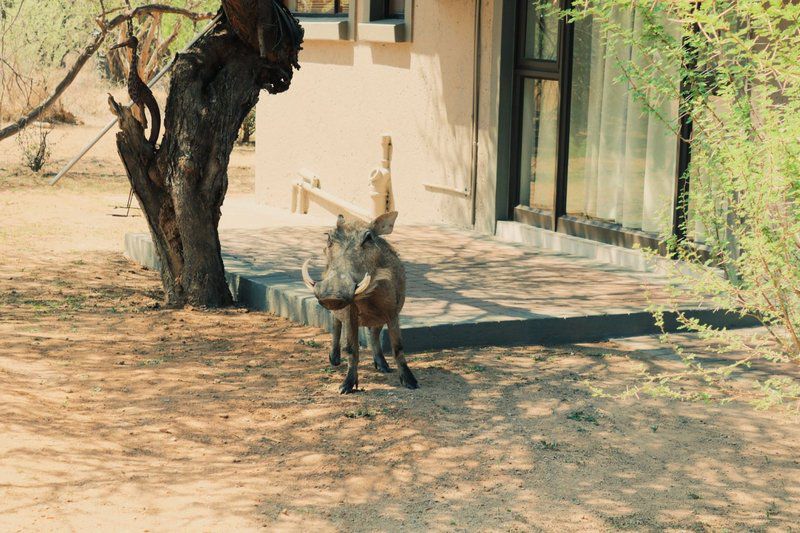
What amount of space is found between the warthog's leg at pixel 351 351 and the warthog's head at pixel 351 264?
0.38 m

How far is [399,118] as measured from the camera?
14.8 meters

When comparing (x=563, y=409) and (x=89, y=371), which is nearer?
(x=563, y=409)

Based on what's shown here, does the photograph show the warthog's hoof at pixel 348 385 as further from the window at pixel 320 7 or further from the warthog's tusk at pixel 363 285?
the window at pixel 320 7

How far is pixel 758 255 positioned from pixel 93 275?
8.42 meters

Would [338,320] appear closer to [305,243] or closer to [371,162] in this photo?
[305,243]

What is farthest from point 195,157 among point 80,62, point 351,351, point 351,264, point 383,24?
point 383,24

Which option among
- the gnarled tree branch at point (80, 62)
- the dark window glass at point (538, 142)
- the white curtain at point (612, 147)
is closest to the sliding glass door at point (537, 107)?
the dark window glass at point (538, 142)

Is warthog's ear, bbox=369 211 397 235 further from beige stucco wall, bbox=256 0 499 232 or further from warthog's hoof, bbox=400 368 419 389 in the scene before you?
beige stucco wall, bbox=256 0 499 232

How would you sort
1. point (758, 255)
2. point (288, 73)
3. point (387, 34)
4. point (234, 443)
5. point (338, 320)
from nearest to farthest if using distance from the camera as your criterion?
point (758, 255)
point (234, 443)
point (338, 320)
point (288, 73)
point (387, 34)

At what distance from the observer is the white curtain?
10914 millimetres

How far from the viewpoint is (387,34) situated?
14.6 meters

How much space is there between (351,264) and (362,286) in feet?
0.89

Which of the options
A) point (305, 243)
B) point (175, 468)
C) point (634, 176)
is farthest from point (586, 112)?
point (175, 468)

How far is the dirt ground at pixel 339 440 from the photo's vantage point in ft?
18.1
